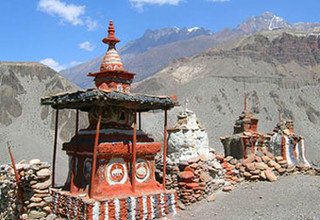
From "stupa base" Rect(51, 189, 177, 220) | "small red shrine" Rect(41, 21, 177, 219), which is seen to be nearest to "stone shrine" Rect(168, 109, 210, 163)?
"small red shrine" Rect(41, 21, 177, 219)

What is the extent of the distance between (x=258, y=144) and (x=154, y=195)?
29.8 feet

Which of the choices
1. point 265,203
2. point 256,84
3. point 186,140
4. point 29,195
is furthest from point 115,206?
point 256,84

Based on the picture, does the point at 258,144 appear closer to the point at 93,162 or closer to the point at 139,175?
the point at 139,175

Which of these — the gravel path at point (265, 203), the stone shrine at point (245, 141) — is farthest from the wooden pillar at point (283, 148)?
the gravel path at point (265, 203)

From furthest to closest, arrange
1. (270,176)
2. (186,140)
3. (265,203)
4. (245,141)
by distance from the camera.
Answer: (245,141), (186,140), (270,176), (265,203)

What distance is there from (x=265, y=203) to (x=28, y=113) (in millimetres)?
55336

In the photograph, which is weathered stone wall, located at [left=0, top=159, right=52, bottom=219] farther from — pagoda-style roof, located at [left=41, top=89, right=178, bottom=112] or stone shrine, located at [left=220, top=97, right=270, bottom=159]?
stone shrine, located at [left=220, top=97, right=270, bottom=159]

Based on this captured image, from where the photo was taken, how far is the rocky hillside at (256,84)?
67.2m

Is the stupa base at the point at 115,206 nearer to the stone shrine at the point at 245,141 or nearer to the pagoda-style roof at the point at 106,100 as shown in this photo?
the pagoda-style roof at the point at 106,100

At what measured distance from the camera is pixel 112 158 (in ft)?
46.6

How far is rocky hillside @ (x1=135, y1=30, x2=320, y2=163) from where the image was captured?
67188 mm

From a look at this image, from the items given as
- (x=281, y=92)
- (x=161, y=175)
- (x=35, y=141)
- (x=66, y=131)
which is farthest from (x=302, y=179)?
(x=281, y=92)

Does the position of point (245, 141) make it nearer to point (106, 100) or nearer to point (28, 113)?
point (106, 100)

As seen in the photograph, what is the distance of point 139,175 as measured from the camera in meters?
14.9
